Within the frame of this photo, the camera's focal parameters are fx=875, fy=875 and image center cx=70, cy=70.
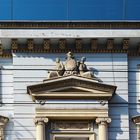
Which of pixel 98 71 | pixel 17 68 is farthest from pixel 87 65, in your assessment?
pixel 17 68

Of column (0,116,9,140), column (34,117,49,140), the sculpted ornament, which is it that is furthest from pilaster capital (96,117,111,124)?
column (0,116,9,140)

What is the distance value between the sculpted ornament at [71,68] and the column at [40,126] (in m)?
1.51

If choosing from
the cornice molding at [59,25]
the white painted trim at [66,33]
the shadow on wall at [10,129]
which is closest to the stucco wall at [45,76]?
the shadow on wall at [10,129]

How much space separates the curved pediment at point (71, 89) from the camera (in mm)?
29141

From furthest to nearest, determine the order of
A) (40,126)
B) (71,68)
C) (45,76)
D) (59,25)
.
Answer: (59,25) → (45,76) → (71,68) → (40,126)

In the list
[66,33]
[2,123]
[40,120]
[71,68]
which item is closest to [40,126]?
[40,120]

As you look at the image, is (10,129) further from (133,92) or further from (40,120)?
(133,92)

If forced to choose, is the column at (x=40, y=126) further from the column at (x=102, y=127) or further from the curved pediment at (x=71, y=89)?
the column at (x=102, y=127)

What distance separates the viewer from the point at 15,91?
97.3 feet

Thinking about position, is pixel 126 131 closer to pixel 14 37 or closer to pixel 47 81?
pixel 47 81

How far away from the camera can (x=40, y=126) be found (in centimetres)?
2886

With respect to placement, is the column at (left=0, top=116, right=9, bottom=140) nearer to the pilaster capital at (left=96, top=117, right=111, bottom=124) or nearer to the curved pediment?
the curved pediment

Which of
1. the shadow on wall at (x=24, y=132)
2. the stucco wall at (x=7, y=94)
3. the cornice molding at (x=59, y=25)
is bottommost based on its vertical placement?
the shadow on wall at (x=24, y=132)

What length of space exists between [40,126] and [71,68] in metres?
2.28
